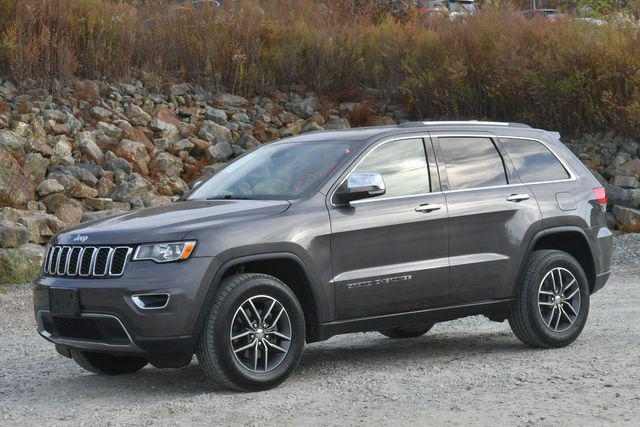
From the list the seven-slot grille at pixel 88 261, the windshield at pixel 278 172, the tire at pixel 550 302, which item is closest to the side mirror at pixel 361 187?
the windshield at pixel 278 172

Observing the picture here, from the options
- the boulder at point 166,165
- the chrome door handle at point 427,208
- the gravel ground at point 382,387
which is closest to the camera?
the gravel ground at point 382,387

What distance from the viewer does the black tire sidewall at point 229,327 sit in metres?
7.02

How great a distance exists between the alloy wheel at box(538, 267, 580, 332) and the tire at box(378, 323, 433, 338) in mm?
1225

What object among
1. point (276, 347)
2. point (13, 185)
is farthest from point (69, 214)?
point (276, 347)

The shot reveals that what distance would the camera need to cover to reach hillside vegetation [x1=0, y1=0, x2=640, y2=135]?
19094 millimetres

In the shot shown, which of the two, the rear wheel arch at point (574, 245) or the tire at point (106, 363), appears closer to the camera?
the tire at point (106, 363)

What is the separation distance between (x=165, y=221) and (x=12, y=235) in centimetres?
736

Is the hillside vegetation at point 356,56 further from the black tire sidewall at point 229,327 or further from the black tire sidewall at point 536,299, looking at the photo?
the black tire sidewall at point 229,327

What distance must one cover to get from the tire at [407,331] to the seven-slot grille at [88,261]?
126 inches

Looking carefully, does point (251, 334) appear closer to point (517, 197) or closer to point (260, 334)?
point (260, 334)

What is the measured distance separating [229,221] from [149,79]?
42.1 feet

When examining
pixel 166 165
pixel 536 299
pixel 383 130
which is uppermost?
pixel 383 130

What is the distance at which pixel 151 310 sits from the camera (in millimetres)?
6902

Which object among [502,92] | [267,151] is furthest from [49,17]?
[267,151]
